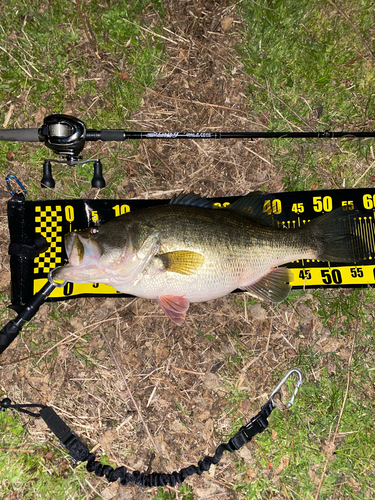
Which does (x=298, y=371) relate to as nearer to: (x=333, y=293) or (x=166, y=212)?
(x=333, y=293)

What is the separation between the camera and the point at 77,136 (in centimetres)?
325

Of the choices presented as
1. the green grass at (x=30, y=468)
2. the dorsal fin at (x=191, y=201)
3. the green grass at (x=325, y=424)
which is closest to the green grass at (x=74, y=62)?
the dorsal fin at (x=191, y=201)

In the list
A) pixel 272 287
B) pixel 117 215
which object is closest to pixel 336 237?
pixel 272 287

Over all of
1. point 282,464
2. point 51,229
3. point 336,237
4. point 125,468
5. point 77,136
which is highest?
point 77,136

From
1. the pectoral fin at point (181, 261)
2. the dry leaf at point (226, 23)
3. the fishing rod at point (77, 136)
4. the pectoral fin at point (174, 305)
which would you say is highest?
the dry leaf at point (226, 23)

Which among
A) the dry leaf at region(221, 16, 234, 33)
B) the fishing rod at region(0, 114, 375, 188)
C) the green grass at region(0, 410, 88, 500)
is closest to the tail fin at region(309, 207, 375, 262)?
the fishing rod at region(0, 114, 375, 188)

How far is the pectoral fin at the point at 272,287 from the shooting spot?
3.40m

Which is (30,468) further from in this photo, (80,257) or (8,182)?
(8,182)

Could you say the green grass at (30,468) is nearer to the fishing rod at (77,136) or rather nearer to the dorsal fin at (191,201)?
the fishing rod at (77,136)

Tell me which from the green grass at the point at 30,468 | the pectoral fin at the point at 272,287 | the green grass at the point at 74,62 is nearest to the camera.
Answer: the pectoral fin at the point at 272,287

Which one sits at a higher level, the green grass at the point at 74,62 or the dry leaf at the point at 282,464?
the green grass at the point at 74,62

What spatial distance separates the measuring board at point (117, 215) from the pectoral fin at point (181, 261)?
0.91m

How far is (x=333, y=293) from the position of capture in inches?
149

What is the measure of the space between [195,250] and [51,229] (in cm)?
168
